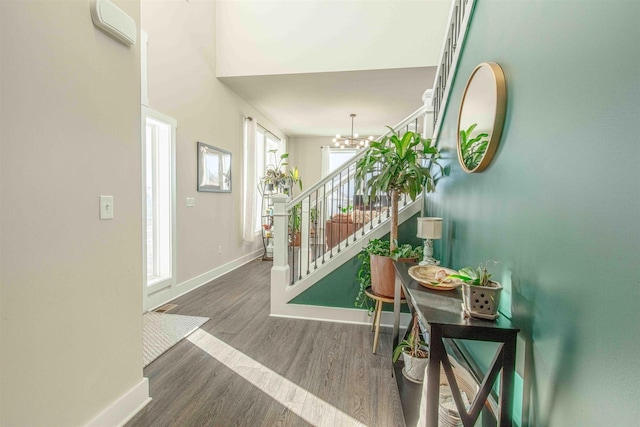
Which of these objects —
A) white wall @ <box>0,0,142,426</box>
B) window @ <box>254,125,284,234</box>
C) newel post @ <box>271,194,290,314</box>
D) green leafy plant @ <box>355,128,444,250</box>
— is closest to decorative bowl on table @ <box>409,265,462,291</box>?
green leafy plant @ <box>355,128,444,250</box>

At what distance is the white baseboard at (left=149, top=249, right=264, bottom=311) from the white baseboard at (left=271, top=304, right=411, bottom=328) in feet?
4.44

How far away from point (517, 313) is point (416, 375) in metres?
0.93

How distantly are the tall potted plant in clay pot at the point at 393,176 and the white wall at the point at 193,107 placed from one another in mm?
2395

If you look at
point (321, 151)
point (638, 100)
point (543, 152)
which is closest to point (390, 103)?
point (321, 151)

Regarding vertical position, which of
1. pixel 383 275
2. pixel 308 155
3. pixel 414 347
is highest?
pixel 308 155

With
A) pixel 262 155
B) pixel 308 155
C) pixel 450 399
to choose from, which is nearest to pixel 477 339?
pixel 450 399

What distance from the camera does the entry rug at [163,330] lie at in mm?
2337

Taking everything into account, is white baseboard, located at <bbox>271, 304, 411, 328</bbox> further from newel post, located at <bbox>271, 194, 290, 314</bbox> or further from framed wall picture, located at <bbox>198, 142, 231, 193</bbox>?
framed wall picture, located at <bbox>198, 142, 231, 193</bbox>

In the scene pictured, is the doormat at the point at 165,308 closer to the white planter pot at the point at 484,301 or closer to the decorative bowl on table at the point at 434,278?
the decorative bowl on table at the point at 434,278

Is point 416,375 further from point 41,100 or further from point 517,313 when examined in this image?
point 41,100

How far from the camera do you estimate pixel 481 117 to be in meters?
1.57

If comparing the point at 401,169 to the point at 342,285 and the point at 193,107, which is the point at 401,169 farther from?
the point at 193,107

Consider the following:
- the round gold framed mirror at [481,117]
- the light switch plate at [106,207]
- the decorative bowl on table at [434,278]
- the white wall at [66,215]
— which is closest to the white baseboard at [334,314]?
the decorative bowl on table at [434,278]

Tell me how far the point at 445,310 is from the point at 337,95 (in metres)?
4.57
